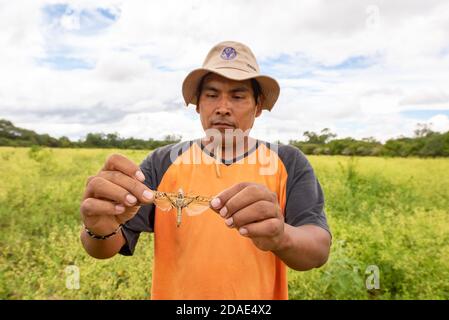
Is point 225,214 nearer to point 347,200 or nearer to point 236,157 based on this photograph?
point 236,157

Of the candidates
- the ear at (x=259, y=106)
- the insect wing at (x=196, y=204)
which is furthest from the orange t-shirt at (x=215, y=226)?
the ear at (x=259, y=106)

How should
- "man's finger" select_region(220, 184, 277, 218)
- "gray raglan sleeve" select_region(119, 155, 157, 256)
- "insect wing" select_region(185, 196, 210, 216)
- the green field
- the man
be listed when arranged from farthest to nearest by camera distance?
the green field < "gray raglan sleeve" select_region(119, 155, 157, 256) < the man < "insect wing" select_region(185, 196, 210, 216) < "man's finger" select_region(220, 184, 277, 218)

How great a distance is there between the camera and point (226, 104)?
1944mm

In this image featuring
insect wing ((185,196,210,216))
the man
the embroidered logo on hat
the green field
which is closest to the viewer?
insect wing ((185,196,210,216))

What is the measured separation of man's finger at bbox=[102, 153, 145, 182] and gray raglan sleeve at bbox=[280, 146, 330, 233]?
0.69 meters

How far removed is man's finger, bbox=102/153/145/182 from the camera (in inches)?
57.0

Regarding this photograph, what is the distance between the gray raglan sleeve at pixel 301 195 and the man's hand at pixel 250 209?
1.24 feet

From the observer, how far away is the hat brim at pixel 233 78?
1.92 m

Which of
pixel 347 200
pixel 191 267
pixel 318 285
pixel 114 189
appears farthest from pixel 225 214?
pixel 347 200

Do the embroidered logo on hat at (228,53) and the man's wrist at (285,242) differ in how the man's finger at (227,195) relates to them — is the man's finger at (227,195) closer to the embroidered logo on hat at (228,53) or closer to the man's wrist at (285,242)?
the man's wrist at (285,242)

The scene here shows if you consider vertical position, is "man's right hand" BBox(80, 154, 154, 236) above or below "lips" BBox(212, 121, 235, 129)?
below

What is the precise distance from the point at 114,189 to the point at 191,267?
56 cm

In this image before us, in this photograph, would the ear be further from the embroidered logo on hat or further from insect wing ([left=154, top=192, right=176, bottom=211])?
insect wing ([left=154, top=192, right=176, bottom=211])

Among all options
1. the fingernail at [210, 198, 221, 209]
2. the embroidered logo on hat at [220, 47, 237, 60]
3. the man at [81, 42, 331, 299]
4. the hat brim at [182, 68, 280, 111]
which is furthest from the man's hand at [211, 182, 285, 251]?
the embroidered logo on hat at [220, 47, 237, 60]
